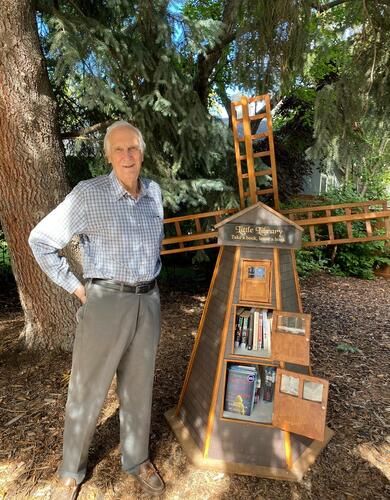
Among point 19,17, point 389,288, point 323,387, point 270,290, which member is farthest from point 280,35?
point 389,288

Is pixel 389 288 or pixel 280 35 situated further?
pixel 389 288

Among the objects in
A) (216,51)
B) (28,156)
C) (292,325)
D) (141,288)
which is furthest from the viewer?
(216,51)

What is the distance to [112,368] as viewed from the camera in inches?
82.0

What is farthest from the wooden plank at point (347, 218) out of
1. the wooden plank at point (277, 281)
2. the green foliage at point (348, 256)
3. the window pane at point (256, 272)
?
the green foliage at point (348, 256)

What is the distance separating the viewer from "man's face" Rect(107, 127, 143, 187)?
6.38 ft

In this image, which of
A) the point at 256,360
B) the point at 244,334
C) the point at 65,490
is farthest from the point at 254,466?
the point at 65,490

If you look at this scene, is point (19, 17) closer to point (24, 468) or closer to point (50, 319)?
point (50, 319)

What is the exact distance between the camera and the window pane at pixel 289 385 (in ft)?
7.70

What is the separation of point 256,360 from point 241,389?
268 mm

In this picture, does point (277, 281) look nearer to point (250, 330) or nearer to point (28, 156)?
point (250, 330)

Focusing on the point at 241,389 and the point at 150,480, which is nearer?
the point at 150,480

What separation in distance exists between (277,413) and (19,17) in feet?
12.8

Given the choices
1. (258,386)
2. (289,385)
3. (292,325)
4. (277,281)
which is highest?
(277,281)

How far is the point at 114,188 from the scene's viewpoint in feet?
→ 6.58
